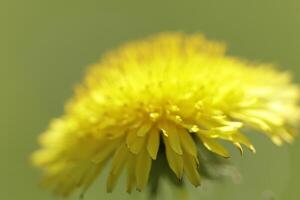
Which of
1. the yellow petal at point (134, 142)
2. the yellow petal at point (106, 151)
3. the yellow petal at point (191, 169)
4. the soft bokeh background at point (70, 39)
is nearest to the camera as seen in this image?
the yellow petal at point (191, 169)

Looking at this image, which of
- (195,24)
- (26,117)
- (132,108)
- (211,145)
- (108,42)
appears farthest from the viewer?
(108,42)

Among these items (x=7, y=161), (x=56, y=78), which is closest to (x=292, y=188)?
(x=7, y=161)

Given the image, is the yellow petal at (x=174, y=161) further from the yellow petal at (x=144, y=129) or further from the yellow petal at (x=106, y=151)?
the yellow petal at (x=106, y=151)

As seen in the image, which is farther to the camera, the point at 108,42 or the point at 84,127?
the point at 108,42

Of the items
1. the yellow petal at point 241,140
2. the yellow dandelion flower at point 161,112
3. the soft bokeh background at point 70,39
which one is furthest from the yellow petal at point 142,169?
the soft bokeh background at point 70,39

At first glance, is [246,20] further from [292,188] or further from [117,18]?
[292,188]

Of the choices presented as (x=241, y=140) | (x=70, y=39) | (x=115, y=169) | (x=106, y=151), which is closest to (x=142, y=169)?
(x=115, y=169)

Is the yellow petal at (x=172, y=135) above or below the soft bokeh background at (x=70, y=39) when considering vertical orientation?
below
